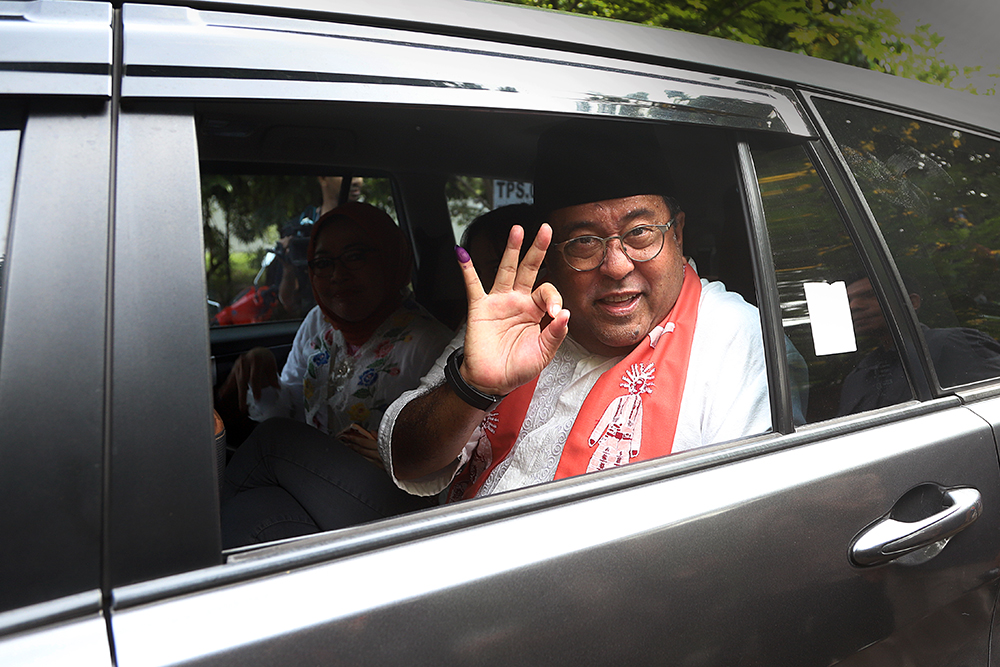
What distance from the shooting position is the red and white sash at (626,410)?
1548 millimetres

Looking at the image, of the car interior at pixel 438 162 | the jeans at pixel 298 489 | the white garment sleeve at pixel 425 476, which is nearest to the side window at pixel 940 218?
the car interior at pixel 438 162

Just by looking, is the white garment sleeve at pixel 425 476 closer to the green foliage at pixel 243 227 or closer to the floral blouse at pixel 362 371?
the floral blouse at pixel 362 371

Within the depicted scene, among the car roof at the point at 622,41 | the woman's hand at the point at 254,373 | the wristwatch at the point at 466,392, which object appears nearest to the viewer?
the car roof at the point at 622,41

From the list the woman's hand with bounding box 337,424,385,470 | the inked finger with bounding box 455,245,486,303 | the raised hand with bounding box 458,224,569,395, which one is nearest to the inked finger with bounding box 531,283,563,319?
the raised hand with bounding box 458,224,569,395

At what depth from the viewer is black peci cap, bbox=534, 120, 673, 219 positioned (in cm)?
168

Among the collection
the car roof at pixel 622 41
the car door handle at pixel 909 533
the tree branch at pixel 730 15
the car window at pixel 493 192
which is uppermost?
the tree branch at pixel 730 15

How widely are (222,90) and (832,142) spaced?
1221mm

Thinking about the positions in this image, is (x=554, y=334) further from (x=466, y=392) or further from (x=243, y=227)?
(x=243, y=227)

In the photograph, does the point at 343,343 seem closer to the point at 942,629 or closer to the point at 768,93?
the point at 768,93

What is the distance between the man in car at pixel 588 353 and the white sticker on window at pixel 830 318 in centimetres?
15

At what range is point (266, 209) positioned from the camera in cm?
693

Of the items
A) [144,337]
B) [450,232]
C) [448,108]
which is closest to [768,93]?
[448,108]

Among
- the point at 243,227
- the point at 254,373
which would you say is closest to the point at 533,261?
the point at 254,373

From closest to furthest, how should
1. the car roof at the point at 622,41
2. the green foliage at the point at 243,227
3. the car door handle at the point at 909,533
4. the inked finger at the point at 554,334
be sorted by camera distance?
the car roof at the point at 622,41
the car door handle at the point at 909,533
the inked finger at the point at 554,334
the green foliage at the point at 243,227
